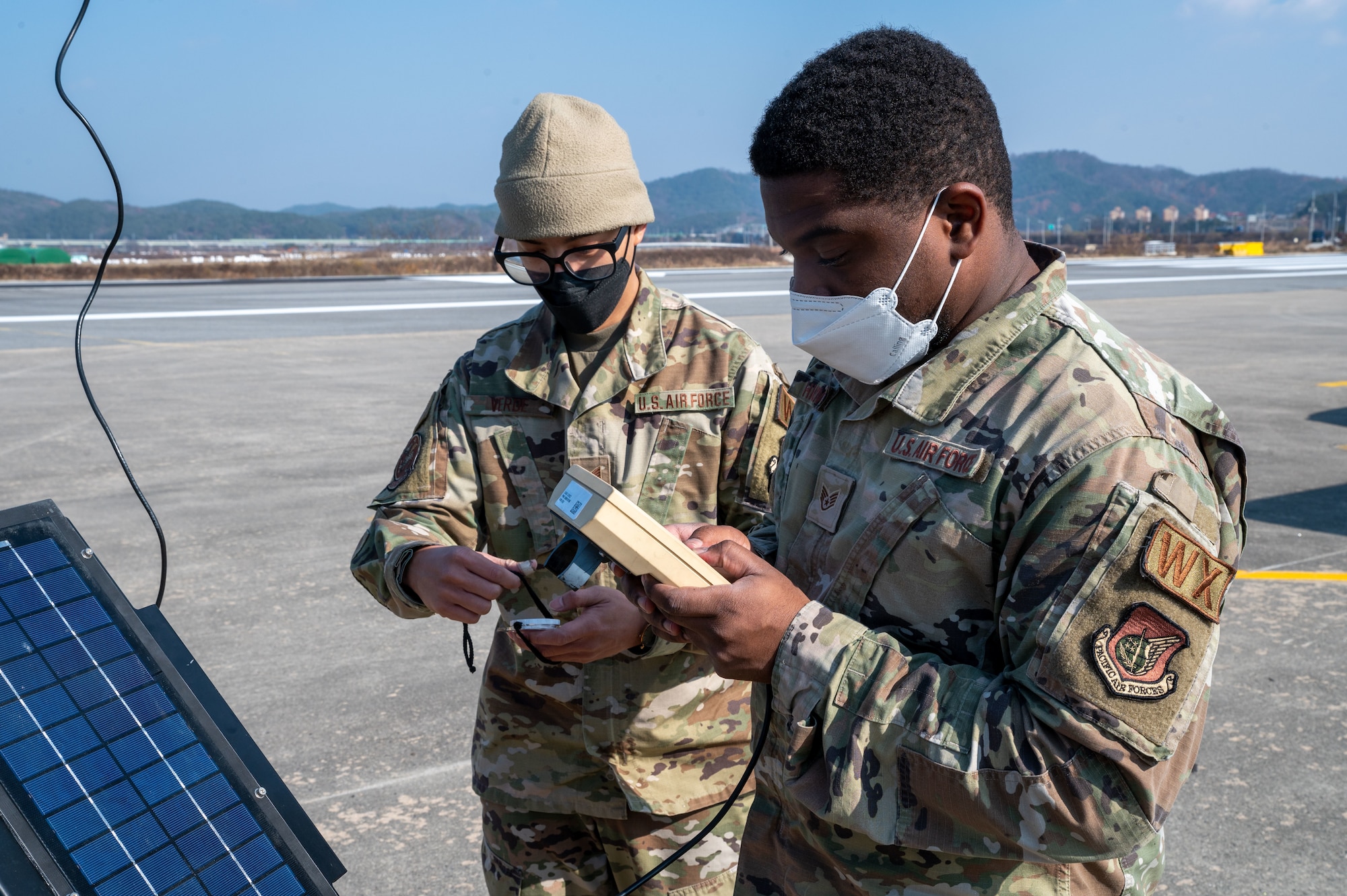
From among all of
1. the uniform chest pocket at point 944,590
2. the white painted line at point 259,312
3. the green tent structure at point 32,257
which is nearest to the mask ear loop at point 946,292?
the uniform chest pocket at point 944,590

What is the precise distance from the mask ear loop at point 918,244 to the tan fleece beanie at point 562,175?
3.43ft

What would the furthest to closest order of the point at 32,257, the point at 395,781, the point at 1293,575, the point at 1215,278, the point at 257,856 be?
the point at 32,257 < the point at 1215,278 < the point at 1293,575 < the point at 395,781 < the point at 257,856

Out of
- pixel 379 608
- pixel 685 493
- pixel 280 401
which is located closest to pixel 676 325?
pixel 685 493

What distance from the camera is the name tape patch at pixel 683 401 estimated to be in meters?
2.40

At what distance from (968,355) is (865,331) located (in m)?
0.15

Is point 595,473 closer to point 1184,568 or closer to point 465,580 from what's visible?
point 465,580

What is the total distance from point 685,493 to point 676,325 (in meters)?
0.41

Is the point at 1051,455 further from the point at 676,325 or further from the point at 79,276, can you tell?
the point at 79,276

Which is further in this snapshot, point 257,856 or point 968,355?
point 968,355

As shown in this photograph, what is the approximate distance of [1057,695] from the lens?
1.16 m

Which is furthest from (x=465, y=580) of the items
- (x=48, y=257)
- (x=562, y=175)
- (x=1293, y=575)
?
(x=48, y=257)

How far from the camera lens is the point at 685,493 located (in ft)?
7.87

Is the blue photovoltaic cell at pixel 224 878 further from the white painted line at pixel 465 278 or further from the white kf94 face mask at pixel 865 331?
the white painted line at pixel 465 278

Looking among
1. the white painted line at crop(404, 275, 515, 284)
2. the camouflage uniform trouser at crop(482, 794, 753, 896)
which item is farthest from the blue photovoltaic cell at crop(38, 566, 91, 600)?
the white painted line at crop(404, 275, 515, 284)
